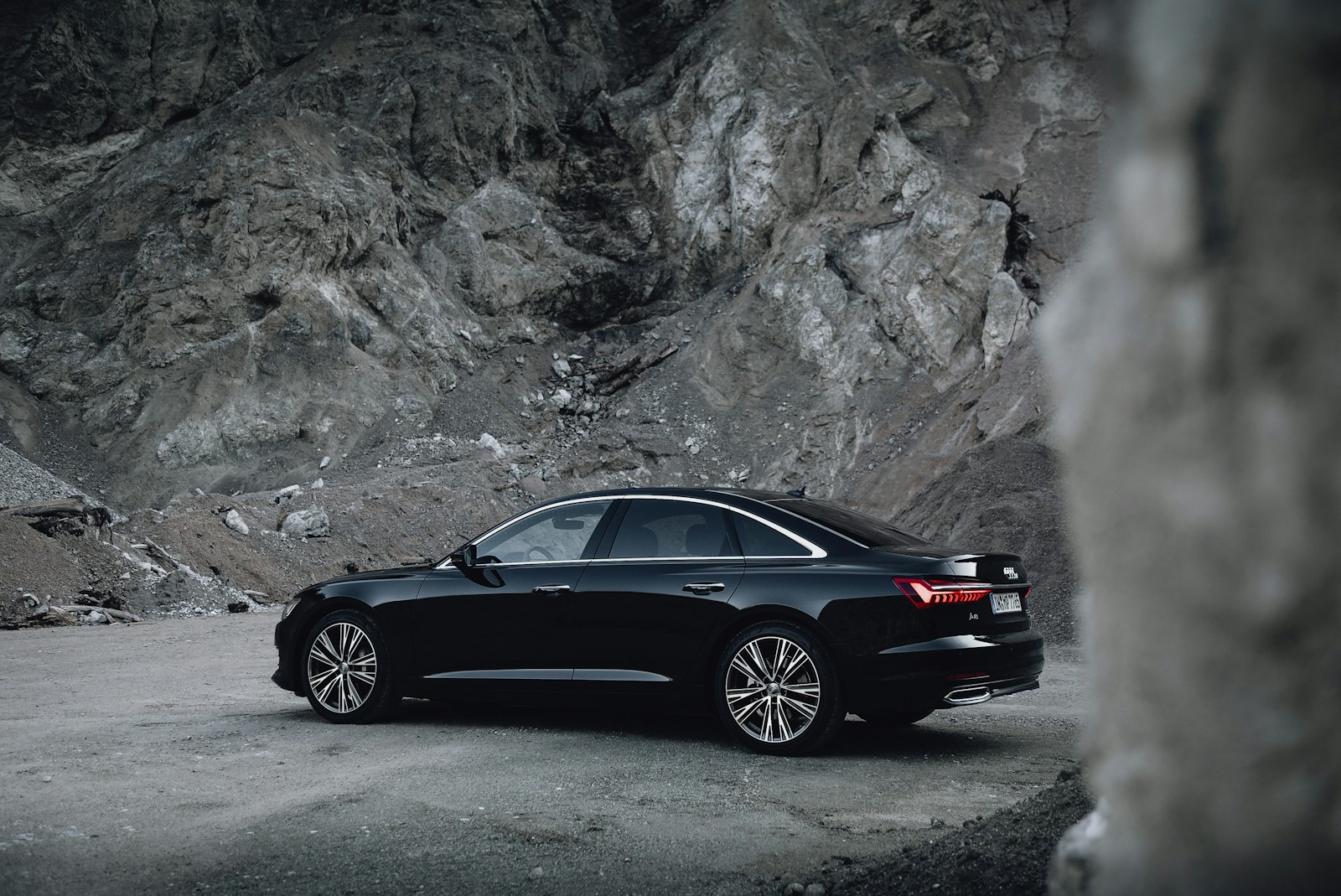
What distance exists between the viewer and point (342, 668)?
7652mm

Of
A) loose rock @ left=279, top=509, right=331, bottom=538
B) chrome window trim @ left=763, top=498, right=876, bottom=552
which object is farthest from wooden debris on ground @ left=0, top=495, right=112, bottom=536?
chrome window trim @ left=763, top=498, right=876, bottom=552

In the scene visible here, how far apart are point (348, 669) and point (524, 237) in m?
35.2

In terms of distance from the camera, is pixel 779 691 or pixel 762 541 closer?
pixel 779 691

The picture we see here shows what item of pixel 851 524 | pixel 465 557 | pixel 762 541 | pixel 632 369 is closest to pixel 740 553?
pixel 762 541

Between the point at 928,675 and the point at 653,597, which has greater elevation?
the point at 653,597

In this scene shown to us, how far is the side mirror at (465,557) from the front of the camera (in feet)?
24.3

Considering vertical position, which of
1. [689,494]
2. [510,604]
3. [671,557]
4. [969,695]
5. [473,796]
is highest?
[689,494]

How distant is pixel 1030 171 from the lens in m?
36.9

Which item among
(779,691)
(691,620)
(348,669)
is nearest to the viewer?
(779,691)

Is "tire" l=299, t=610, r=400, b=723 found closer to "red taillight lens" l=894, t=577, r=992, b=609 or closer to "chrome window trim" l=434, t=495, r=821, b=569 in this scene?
"chrome window trim" l=434, t=495, r=821, b=569

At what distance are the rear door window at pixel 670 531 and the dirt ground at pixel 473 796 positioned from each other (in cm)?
120

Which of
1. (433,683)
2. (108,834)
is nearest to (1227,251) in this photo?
(108,834)

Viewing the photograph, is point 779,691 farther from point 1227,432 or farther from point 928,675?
point 1227,432

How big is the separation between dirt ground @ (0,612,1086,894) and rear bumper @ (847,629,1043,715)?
0.39 m
